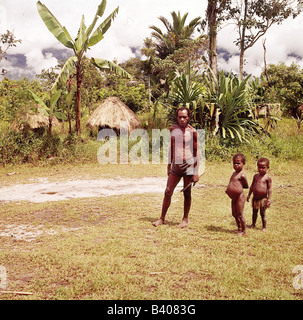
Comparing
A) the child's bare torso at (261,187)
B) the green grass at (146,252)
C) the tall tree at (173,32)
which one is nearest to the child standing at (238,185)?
the child's bare torso at (261,187)

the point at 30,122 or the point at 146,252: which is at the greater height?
the point at 30,122

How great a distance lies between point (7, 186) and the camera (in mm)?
7523

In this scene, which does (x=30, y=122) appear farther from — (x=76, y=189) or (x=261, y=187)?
(x=261, y=187)

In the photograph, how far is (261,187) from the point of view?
3.99 m

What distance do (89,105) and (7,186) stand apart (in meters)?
11.5

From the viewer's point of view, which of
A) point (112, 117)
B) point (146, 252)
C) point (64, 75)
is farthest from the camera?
Result: point (112, 117)

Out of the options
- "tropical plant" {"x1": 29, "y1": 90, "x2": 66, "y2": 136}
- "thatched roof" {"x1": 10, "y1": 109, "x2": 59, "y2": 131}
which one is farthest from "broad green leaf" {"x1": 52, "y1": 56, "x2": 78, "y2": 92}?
"thatched roof" {"x1": 10, "y1": 109, "x2": 59, "y2": 131}

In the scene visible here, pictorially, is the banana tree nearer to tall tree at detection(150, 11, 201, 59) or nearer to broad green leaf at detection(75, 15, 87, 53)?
broad green leaf at detection(75, 15, 87, 53)

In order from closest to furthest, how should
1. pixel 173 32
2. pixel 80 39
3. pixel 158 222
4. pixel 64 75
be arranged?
pixel 158 222
pixel 64 75
pixel 80 39
pixel 173 32

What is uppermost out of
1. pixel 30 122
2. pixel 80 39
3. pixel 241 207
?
pixel 80 39

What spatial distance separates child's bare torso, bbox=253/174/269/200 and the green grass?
54 cm

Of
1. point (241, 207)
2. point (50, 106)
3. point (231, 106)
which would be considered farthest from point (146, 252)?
point (50, 106)

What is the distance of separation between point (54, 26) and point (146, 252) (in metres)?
9.31
